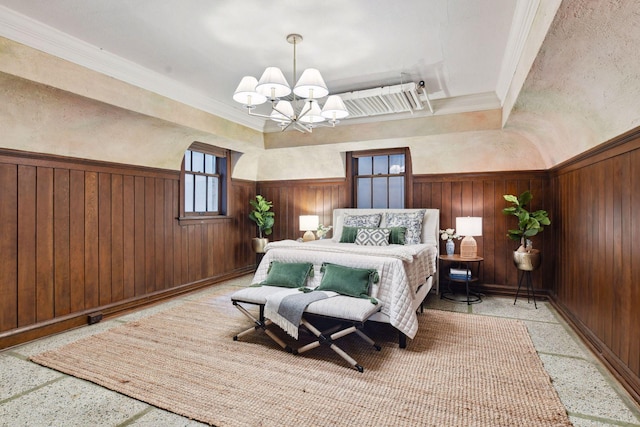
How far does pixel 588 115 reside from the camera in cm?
267

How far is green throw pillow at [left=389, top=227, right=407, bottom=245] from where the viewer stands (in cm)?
443

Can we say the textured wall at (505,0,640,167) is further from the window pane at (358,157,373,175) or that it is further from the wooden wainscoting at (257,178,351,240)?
the wooden wainscoting at (257,178,351,240)

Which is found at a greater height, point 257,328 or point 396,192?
point 396,192

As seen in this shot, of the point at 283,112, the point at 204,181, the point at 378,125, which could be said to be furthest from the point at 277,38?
the point at 204,181

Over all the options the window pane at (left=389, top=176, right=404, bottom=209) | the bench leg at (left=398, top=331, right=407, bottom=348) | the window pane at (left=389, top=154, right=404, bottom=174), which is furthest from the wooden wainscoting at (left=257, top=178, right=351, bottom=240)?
the bench leg at (left=398, top=331, right=407, bottom=348)

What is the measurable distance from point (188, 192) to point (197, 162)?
50 centimetres

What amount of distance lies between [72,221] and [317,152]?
3.50m

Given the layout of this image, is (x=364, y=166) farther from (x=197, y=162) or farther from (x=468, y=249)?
(x=197, y=162)

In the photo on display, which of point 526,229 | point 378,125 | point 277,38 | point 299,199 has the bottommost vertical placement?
point 526,229

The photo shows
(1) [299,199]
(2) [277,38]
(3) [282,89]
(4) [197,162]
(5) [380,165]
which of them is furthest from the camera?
(1) [299,199]

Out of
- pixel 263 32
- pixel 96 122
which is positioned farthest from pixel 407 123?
pixel 96 122

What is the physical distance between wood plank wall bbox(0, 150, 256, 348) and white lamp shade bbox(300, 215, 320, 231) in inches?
61.9

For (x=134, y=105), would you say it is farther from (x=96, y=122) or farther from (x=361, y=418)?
(x=361, y=418)

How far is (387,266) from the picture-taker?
3115 mm
